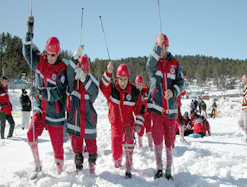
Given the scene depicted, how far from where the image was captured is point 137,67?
86.6 m

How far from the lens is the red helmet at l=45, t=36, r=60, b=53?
3436 mm

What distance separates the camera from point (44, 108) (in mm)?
3457

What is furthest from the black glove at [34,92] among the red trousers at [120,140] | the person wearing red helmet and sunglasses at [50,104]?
the red trousers at [120,140]

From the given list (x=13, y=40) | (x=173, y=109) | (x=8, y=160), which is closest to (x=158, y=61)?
(x=173, y=109)

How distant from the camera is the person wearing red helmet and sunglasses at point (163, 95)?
348cm

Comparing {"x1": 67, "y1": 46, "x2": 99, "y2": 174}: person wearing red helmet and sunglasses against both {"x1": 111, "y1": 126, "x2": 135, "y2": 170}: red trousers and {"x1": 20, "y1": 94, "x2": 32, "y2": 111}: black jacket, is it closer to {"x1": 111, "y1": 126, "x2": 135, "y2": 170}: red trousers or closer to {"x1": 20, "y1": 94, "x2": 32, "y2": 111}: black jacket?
{"x1": 111, "y1": 126, "x2": 135, "y2": 170}: red trousers

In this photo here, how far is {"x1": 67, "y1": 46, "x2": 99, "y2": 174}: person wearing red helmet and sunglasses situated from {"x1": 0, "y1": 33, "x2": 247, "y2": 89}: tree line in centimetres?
1246

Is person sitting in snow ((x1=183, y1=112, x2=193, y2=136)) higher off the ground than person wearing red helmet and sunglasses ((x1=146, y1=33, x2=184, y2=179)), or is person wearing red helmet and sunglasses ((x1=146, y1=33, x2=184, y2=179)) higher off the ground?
person wearing red helmet and sunglasses ((x1=146, y1=33, x2=184, y2=179))

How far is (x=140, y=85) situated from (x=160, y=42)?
2.63 metres

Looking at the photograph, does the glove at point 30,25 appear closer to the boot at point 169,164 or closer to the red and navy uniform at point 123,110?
the red and navy uniform at point 123,110

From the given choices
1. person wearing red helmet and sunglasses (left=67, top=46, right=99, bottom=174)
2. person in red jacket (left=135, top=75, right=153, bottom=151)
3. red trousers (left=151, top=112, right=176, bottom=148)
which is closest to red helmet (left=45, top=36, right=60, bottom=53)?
person wearing red helmet and sunglasses (left=67, top=46, right=99, bottom=174)

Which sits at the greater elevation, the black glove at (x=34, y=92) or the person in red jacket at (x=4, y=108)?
the black glove at (x=34, y=92)

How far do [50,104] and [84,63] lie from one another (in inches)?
32.2

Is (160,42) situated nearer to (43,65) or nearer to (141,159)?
(43,65)
